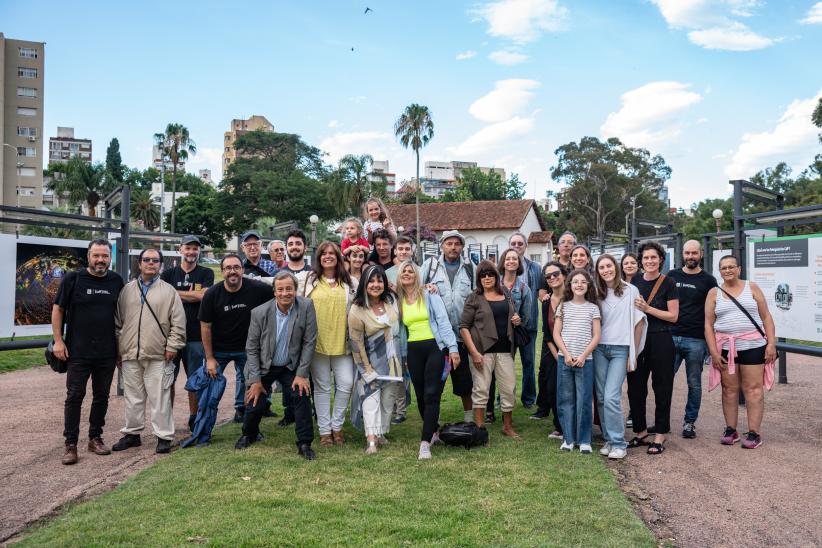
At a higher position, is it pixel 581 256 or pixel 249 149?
pixel 249 149

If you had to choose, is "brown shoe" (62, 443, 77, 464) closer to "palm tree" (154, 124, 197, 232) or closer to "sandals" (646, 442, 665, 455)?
"sandals" (646, 442, 665, 455)

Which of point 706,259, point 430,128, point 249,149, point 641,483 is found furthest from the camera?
point 249,149

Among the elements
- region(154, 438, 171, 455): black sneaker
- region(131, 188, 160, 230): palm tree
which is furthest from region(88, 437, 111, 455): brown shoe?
region(131, 188, 160, 230): palm tree

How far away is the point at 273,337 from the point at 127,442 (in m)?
1.86

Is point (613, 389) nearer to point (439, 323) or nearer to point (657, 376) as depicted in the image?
point (657, 376)

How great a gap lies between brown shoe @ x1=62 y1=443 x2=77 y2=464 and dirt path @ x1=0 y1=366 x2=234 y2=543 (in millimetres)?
51

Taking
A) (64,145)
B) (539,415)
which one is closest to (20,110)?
(539,415)

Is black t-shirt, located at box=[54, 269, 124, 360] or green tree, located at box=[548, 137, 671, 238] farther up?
green tree, located at box=[548, 137, 671, 238]

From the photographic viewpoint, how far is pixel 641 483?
519 cm

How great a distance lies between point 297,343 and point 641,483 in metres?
3.26

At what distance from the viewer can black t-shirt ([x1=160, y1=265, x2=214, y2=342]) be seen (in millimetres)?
6828

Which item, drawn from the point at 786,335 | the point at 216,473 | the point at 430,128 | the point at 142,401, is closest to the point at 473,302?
the point at 216,473

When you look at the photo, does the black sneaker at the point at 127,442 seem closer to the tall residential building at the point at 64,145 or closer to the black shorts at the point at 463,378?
the black shorts at the point at 463,378

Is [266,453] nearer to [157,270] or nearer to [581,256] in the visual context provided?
[157,270]
